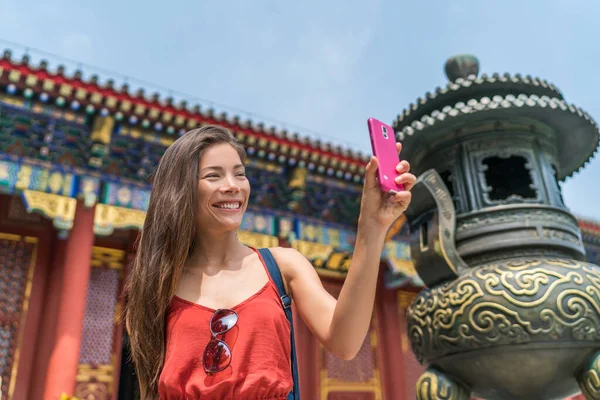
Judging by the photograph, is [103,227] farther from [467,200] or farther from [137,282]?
[137,282]

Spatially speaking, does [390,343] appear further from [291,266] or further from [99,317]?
[291,266]

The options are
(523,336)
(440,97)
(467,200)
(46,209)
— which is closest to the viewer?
(523,336)

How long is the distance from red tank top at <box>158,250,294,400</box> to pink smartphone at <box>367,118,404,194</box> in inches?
13.8

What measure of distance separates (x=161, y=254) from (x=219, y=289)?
0.51 ft

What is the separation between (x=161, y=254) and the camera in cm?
117

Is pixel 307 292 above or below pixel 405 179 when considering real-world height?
below

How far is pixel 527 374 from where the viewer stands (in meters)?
2.82

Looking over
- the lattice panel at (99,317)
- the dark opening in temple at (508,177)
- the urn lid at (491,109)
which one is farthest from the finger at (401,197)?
the lattice panel at (99,317)

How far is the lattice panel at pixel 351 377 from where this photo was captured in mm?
7441

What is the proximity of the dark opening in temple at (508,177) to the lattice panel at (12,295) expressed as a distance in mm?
4965

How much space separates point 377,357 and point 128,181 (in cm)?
450

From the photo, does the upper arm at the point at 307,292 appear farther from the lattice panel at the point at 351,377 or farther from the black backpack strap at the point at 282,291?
the lattice panel at the point at 351,377


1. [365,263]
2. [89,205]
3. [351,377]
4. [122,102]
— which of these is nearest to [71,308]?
[89,205]

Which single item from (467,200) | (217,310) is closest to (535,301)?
(467,200)
